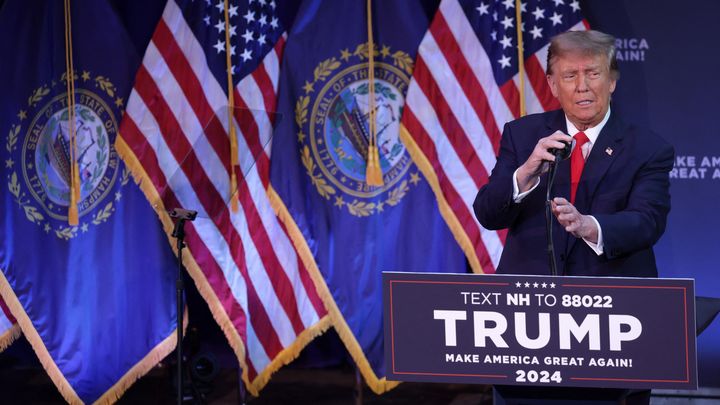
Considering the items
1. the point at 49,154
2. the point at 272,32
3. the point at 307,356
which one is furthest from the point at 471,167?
the point at 49,154

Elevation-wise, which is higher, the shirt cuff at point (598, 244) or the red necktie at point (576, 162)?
the red necktie at point (576, 162)

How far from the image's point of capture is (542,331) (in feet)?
6.22

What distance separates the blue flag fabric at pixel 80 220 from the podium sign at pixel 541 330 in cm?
275

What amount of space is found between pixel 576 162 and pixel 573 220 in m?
0.39

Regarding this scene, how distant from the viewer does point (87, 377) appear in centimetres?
448

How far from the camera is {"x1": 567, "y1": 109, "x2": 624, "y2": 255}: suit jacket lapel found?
93.7 inches

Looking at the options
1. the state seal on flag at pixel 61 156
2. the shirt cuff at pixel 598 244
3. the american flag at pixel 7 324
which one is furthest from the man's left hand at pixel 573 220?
the american flag at pixel 7 324

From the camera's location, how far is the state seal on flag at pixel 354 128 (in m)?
4.39

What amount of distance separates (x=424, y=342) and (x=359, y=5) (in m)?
2.70

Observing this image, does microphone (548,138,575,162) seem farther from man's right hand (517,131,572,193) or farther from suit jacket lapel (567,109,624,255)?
suit jacket lapel (567,109,624,255)

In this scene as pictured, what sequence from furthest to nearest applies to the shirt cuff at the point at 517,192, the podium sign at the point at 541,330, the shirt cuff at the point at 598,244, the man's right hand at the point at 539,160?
the shirt cuff at the point at 517,192 → the shirt cuff at the point at 598,244 → the man's right hand at the point at 539,160 → the podium sign at the point at 541,330

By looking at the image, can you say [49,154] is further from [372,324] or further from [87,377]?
[372,324]

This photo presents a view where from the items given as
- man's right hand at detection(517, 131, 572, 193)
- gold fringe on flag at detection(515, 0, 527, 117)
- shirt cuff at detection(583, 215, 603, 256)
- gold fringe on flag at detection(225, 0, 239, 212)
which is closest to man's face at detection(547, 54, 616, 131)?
man's right hand at detection(517, 131, 572, 193)

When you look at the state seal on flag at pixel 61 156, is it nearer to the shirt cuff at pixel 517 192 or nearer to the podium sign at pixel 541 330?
the shirt cuff at pixel 517 192
